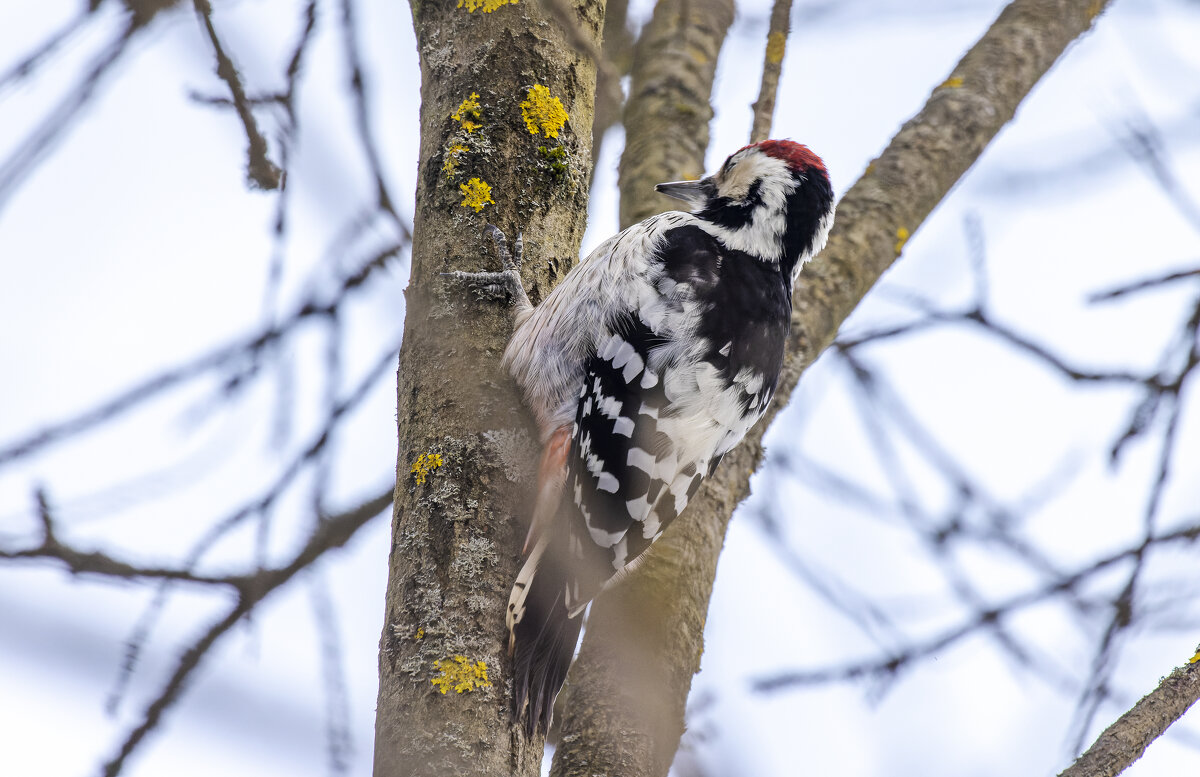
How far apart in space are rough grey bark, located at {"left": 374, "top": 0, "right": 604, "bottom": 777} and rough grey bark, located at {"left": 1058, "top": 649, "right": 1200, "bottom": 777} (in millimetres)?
749

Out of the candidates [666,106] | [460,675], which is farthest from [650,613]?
[666,106]

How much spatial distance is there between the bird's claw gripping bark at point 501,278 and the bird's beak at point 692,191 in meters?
0.90

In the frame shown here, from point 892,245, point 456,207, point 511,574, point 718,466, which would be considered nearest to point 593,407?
point 718,466

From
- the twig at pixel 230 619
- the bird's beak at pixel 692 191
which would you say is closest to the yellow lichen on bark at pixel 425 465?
the twig at pixel 230 619

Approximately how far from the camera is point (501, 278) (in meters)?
1.96

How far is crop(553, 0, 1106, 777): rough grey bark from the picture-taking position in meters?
1.90

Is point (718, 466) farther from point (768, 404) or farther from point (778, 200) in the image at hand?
point (778, 200)

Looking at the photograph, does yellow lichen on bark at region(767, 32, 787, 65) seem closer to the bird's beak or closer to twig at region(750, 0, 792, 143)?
twig at region(750, 0, 792, 143)

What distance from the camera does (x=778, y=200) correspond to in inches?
107

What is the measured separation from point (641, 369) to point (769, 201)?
695 mm

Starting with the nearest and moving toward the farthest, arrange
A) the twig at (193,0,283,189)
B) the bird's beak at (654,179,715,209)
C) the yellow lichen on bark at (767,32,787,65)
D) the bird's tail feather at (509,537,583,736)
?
the bird's tail feather at (509,537,583,736) < the twig at (193,0,283,189) < the yellow lichen on bark at (767,32,787,65) < the bird's beak at (654,179,715,209)

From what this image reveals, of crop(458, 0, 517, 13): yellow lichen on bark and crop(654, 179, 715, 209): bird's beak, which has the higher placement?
crop(654, 179, 715, 209): bird's beak

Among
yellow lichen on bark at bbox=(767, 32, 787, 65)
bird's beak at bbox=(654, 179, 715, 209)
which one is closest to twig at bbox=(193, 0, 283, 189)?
bird's beak at bbox=(654, 179, 715, 209)

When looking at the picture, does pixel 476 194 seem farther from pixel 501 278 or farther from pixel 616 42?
pixel 616 42
